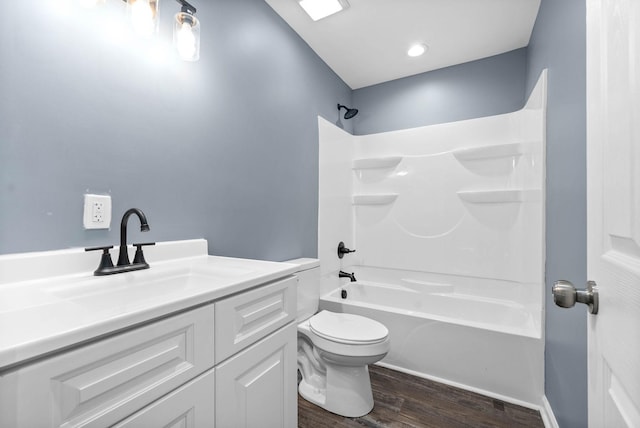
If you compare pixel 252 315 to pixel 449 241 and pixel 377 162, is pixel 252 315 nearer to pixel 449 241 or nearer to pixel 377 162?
pixel 449 241

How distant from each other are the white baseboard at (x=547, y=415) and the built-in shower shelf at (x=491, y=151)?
5.70 feet

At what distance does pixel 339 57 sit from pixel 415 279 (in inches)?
85.3

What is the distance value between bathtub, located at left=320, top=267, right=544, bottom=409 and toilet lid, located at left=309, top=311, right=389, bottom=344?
39 centimetres

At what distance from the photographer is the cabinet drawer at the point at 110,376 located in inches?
17.8

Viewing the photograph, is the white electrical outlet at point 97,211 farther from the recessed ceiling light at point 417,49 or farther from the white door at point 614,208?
the recessed ceiling light at point 417,49

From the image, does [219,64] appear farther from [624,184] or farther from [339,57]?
[624,184]

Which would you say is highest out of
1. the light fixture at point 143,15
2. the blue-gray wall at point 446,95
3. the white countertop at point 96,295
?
the blue-gray wall at point 446,95

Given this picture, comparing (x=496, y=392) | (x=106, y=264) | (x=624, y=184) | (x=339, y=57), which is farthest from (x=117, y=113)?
(x=496, y=392)

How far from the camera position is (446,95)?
8.71ft

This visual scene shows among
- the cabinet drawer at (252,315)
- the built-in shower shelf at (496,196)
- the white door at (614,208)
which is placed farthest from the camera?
the built-in shower shelf at (496,196)

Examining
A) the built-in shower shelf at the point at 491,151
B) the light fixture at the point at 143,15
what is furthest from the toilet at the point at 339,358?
the built-in shower shelf at the point at 491,151

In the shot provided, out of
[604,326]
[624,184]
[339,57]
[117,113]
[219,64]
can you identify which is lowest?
[604,326]

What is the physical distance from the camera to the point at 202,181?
143cm

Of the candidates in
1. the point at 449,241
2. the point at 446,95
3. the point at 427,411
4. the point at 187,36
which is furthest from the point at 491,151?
the point at 187,36
